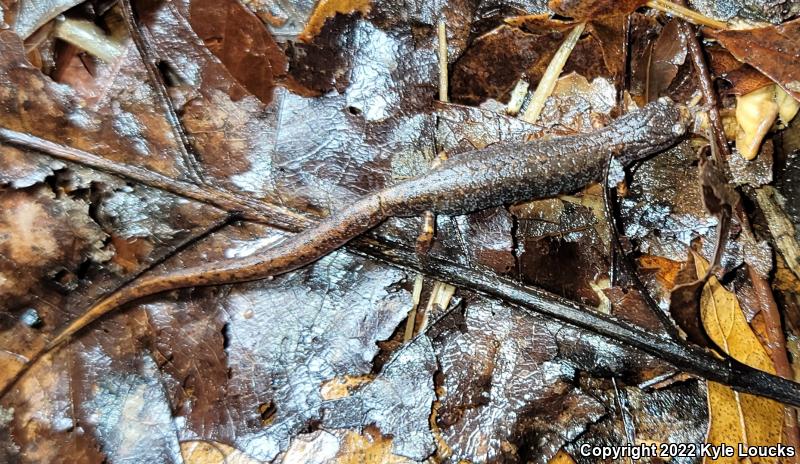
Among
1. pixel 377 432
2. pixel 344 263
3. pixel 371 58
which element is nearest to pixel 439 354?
pixel 377 432

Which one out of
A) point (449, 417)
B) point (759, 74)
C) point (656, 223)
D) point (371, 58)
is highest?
point (759, 74)

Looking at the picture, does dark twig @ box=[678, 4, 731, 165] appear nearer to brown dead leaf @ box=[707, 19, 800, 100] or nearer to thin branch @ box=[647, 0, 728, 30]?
thin branch @ box=[647, 0, 728, 30]

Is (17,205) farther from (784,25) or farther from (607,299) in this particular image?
(784,25)

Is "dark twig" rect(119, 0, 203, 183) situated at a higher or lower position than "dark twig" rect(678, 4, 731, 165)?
lower

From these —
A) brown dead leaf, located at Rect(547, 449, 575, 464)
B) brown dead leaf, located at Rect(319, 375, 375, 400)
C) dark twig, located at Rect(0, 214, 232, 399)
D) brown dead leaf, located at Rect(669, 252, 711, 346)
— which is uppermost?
brown dead leaf, located at Rect(669, 252, 711, 346)

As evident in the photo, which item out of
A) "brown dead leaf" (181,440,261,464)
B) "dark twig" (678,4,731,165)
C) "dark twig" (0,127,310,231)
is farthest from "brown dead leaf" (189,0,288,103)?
"dark twig" (678,4,731,165)

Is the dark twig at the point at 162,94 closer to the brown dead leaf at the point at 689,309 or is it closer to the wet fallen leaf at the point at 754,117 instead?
the brown dead leaf at the point at 689,309
